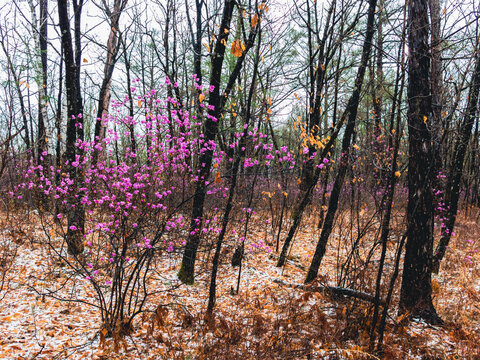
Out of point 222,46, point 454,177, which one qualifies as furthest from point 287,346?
point 454,177

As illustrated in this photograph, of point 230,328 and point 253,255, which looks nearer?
point 230,328

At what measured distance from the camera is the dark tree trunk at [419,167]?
10.5ft

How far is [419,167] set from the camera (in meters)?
3.24

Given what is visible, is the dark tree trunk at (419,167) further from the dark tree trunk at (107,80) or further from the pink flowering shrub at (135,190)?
the dark tree trunk at (107,80)

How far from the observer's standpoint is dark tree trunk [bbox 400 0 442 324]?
3205 millimetres

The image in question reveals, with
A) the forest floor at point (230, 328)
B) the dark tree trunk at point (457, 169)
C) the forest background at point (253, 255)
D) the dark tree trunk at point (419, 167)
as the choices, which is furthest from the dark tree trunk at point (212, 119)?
the dark tree trunk at point (457, 169)

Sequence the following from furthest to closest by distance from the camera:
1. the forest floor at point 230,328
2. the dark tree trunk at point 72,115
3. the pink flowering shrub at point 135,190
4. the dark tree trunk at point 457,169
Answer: the dark tree trunk at point 457,169 < the pink flowering shrub at point 135,190 < the dark tree trunk at point 72,115 < the forest floor at point 230,328

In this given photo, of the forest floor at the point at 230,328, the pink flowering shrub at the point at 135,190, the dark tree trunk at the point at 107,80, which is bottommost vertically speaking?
the forest floor at the point at 230,328

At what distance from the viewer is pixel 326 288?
11.9 ft

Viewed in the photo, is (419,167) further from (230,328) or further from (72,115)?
(72,115)

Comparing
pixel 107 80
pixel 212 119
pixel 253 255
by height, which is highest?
pixel 107 80

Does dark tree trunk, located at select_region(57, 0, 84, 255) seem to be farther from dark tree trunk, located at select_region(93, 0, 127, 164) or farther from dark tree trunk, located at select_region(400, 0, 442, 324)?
dark tree trunk, located at select_region(400, 0, 442, 324)

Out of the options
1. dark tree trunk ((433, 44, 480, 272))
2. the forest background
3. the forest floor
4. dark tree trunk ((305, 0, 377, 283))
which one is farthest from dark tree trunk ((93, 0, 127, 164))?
dark tree trunk ((433, 44, 480, 272))

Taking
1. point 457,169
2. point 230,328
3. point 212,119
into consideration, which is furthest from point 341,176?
point 230,328
